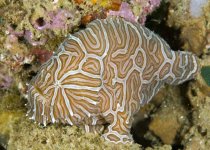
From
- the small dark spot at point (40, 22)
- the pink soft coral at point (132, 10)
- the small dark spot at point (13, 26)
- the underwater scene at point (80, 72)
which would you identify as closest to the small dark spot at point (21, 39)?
the underwater scene at point (80, 72)

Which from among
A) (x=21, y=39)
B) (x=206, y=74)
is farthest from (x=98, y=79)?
(x=206, y=74)

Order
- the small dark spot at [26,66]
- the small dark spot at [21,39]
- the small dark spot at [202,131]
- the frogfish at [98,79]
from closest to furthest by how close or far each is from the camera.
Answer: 1. the frogfish at [98,79]
2. the small dark spot at [21,39]
3. the small dark spot at [26,66]
4. the small dark spot at [202,131]

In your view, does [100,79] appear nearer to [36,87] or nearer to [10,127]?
[36,87]

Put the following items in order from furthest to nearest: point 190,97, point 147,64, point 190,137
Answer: point 190,97 < point 190,137 < point 147,64

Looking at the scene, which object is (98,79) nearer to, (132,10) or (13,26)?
(132,10)

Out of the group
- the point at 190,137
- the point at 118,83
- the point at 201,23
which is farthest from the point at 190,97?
the point at 118,83

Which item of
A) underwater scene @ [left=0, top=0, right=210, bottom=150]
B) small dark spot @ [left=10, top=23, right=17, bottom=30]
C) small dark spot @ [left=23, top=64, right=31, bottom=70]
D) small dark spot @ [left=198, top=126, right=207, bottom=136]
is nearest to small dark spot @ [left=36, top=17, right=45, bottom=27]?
underwater scene @ [left=0, top=0, right=210, bottom=150]

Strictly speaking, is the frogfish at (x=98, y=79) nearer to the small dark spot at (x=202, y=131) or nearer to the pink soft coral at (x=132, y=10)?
the pink soft coral at (x=132, y=10)
